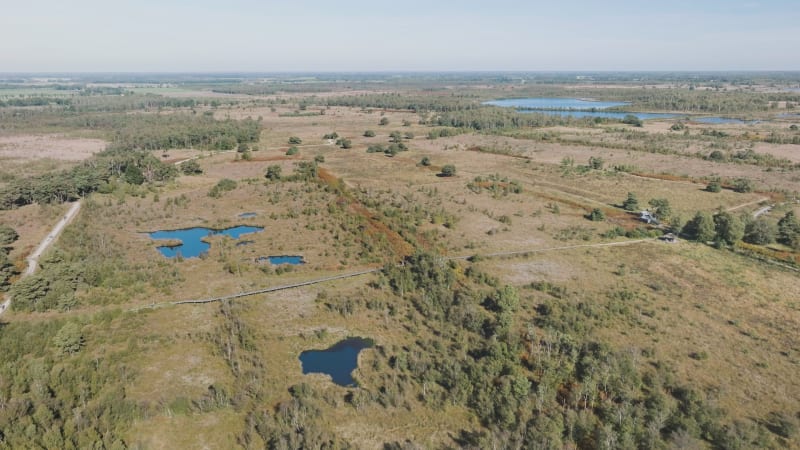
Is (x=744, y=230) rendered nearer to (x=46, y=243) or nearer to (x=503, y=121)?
(x=46, y=243)

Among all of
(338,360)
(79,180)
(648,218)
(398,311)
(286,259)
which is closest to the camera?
(338,360)

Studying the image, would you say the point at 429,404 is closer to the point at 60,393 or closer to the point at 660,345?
the point at 660,345

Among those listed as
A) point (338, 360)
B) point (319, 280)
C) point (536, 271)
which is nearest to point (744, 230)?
point (536, 271)

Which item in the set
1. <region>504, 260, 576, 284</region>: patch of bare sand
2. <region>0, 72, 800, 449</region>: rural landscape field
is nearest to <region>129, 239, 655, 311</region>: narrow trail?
<region>0, 72, 800, 449</region>: rural landscape field

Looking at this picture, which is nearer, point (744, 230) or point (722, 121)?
point (744, 230)

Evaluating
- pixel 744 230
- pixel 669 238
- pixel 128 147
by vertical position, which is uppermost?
pixel 744 230

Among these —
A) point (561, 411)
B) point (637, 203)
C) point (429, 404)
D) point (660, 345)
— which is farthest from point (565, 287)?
point (637, 203)

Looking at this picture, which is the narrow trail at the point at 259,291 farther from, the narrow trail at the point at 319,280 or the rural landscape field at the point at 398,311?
the rural landscape field at the point at 398,311
